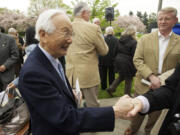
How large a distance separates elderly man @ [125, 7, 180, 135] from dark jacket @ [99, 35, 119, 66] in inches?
88.3

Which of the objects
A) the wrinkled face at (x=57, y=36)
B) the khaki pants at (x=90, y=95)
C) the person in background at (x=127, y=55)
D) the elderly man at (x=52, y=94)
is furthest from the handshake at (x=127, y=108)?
the person in background at (x=127, y=55)

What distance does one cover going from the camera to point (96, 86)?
314cm

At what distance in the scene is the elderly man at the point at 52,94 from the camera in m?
1.13

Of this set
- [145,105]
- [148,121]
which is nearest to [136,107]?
[145,105]

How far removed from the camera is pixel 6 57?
3492mm

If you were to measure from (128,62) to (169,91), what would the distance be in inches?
112

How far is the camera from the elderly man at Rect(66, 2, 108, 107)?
275cm

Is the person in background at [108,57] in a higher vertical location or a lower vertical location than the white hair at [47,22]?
lower

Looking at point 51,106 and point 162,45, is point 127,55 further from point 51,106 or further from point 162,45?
point 51,106

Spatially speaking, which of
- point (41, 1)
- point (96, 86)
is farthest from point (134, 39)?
point (41, 1)

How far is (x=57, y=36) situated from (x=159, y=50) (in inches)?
72.1

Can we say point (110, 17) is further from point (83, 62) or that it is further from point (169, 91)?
point (169, 91)

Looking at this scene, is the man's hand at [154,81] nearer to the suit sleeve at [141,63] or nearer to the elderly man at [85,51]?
the suit sleeve at [141,63]

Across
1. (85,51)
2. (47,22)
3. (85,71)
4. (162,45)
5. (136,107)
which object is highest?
(47,22)
